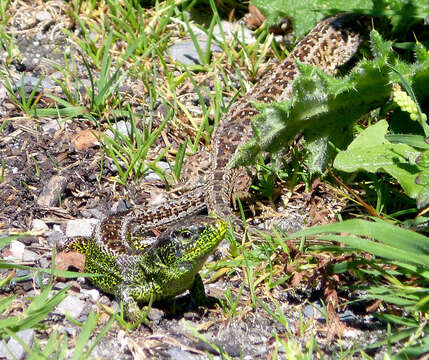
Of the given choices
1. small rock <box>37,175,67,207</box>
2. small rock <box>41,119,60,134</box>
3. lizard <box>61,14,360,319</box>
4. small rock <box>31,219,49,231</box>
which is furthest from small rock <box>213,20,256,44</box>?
small rock <box>31,219,49,231</box>

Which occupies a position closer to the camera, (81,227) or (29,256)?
(29,256)

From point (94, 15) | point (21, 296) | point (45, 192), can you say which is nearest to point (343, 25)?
point (94, 15)

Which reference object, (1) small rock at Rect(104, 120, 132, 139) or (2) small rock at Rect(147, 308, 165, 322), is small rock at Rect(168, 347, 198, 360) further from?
(1) small rock at Rect(104, 120, 132, 139)

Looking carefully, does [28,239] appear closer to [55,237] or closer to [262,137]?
[55,237]

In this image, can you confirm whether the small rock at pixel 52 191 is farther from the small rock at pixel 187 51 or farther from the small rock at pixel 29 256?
the small rock at pixel 187 51

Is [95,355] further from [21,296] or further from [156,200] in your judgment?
[156,200]

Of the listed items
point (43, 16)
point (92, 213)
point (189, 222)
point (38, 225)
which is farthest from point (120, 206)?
point (43, 16)
